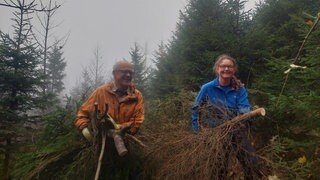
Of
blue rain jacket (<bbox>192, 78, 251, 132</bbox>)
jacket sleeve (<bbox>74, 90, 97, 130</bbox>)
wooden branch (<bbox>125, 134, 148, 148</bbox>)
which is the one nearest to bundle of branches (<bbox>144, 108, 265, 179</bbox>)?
blue rain jacket (<bbox>192, 78, 251, 132</bbox>)

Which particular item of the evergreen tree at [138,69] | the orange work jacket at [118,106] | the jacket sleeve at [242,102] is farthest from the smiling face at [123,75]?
the evergreen tree at [138,69]

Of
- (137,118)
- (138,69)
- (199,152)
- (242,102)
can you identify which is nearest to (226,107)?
(242,102)

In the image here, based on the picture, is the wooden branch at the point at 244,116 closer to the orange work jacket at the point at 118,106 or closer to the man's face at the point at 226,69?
the man's face at the point at 226,69

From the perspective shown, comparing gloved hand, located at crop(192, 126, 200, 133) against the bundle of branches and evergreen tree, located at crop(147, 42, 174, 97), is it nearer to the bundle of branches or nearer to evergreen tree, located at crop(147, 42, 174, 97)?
the bundle of branches

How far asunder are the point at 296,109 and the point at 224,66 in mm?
2458

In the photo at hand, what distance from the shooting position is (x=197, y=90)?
10.8 metres

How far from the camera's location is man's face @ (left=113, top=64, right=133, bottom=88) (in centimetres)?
443

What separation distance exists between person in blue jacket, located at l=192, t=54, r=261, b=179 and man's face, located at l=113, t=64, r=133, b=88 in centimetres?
112

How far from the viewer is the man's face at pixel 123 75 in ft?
14.5

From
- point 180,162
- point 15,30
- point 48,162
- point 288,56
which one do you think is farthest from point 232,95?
point 15,30

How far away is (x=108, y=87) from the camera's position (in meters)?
4.44

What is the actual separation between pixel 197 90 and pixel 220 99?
7.28m

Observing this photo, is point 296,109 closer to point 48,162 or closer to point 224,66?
point 224,66

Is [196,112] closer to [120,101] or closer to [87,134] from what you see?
[120,101]
